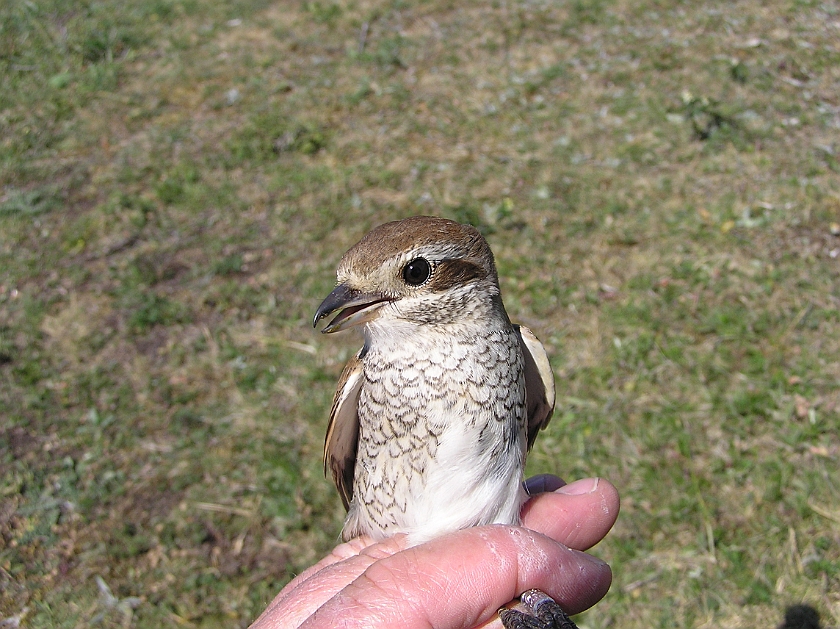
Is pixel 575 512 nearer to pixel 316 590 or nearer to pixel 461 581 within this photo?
pixel 461 581

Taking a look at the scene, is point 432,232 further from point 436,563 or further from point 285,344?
point 285,344

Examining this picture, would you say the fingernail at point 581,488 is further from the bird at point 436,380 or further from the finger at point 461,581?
the finger at point 461,581

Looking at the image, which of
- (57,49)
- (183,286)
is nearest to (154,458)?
(183,286)

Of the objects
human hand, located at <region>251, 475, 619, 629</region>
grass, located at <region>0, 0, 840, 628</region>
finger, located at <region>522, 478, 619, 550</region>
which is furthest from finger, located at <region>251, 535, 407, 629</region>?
grass, located at <region>0, 0, 840, 628</region>

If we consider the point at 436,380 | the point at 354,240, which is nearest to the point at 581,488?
the point at 436,380

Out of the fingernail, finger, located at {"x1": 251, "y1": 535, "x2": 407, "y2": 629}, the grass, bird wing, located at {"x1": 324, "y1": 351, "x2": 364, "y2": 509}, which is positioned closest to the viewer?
finger, located at {"x1": 251, "y1": 535, "x2": 407, "y2": 629}

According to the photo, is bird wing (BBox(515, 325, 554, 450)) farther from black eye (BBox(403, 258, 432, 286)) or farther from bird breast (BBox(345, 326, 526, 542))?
black eye (BBox(403, 258, 432, 286))
